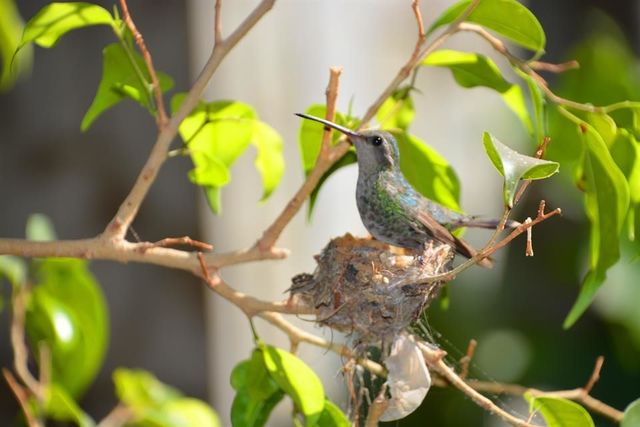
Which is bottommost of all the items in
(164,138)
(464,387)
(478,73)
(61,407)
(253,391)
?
(61,407)

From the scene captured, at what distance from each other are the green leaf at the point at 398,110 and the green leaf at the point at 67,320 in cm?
64

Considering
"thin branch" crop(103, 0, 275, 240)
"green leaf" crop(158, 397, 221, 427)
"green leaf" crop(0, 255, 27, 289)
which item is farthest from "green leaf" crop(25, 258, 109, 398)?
"thin branch" crop(103, 0, 275, 240)

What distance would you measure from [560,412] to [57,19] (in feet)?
2.86

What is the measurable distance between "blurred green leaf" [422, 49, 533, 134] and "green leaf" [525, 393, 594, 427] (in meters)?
0.42

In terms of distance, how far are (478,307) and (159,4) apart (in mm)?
1413

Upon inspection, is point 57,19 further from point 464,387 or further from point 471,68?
point 464,387

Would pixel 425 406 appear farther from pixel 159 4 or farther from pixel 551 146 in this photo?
pixel 551 146

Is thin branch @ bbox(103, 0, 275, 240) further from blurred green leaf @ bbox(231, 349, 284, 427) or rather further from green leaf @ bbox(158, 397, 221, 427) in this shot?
green leaf @ bbox(158, 397, 221, 427)

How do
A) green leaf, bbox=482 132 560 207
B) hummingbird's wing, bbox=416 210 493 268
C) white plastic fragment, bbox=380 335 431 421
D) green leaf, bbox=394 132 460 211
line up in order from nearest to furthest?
green leaf, bbox=482 132 560 207 < white plastic fragment, bbox=380 335 431 421 < green leaf, bbox=394 132 460 211 < hummingbird's wing, bbox=416 210 493 268

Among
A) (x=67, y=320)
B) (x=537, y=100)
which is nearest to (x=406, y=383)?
(x=537, y=100)

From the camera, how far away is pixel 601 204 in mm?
1407

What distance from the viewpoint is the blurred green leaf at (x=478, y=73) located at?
153 centimetres

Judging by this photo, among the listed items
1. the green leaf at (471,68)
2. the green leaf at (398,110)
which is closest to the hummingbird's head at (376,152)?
the green leaf at (398,110)

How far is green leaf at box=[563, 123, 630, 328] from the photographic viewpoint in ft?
4.48
